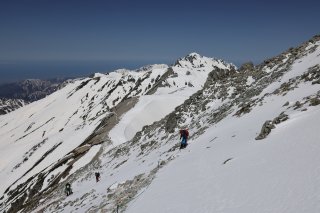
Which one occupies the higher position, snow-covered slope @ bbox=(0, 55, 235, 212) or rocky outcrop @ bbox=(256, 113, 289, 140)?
rocky outcrop @ bbox=(256, 113, 289, 140)

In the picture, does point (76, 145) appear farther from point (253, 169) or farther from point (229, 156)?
point (253, 169)

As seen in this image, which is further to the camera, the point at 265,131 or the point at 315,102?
the point at 315,102

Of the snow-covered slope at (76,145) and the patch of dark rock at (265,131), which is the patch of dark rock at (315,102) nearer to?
the patch of dark rock at (265,131)

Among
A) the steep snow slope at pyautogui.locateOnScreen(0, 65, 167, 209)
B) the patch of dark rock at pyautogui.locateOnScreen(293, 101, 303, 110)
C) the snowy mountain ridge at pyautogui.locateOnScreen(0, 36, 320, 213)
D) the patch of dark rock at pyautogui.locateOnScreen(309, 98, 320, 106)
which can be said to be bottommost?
the steep snow slope at pyautogui.locateOnScreen(0, 65, 167, 209)

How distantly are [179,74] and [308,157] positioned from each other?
410ft

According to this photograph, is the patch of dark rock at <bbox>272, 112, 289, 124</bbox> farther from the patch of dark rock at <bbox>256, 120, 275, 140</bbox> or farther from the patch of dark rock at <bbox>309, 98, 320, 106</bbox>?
the patch of dark rock at <bbox>309, 98, 320, 106</bbox>

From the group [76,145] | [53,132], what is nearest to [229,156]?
[76,145]

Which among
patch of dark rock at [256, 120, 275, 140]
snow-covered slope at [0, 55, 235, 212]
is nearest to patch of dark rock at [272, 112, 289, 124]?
patch of dark rock at [256, 120, 275, 140]

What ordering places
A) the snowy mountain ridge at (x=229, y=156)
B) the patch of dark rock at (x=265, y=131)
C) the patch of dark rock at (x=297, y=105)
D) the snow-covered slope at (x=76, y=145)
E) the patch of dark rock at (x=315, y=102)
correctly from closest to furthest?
the snowy mountain ridge at (x=229, y=156)
the patch of dark rock at (x=265, y=131)
the patch of dark rock at (x=315, y=102)
the patch of dark rock at (x=297, y=105)
the snow-covered slope at (x=76, y=145)

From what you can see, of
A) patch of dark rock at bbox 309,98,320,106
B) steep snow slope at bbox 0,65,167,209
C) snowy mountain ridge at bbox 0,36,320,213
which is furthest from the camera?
steep snow slope at bbox 0,65,167,209

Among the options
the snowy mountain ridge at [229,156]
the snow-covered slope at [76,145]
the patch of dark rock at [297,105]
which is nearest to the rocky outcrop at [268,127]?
the snowy mountain ridge at [229,156]

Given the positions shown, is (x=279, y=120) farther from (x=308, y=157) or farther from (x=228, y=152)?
(x=308, y=157)

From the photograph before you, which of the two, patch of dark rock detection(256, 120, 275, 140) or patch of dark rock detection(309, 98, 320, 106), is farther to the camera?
patch of dark rock detection(309, 98, 320, 106)

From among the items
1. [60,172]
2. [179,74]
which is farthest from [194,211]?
[179,74]
